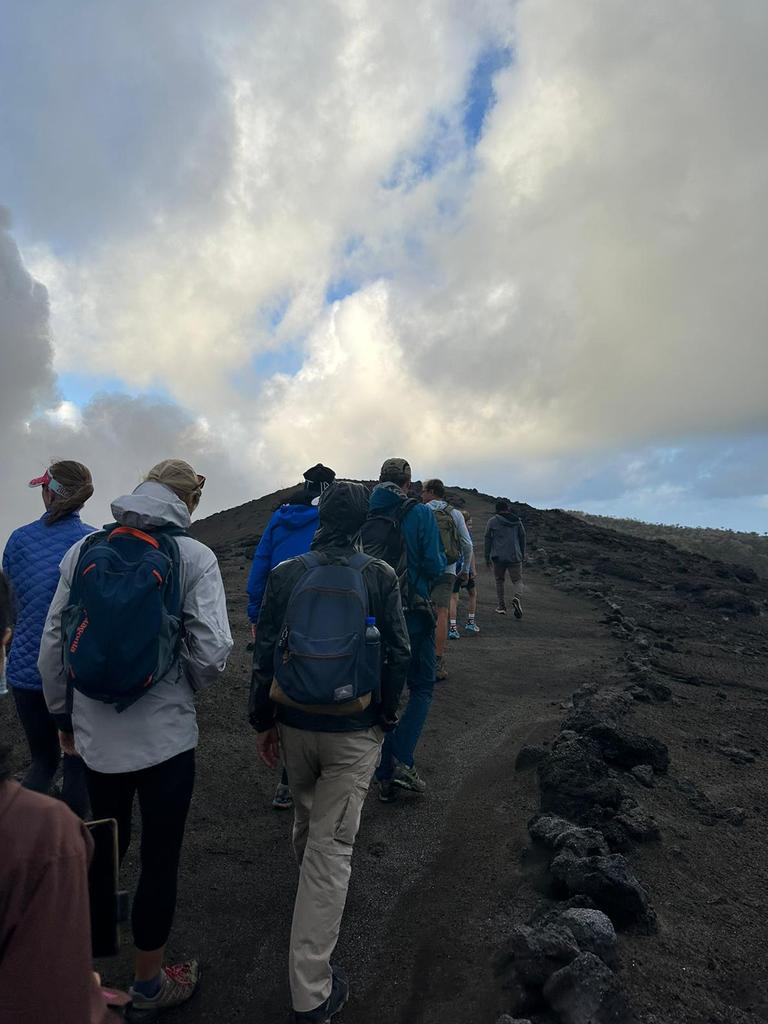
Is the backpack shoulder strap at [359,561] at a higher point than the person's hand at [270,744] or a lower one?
higher

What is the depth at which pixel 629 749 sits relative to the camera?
240 inches

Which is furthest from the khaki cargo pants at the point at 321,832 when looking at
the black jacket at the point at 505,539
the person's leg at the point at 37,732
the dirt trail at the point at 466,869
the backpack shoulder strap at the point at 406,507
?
the black jacket at the point at 505,539

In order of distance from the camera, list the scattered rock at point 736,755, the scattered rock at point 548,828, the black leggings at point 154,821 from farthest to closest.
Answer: the scattered rock at point 736,755 < the scattered rock at point 548,828 < the black leggings at point 154,821

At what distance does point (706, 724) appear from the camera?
8.09 m

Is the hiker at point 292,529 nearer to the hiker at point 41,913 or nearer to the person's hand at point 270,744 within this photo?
the person's hand at point 270,744

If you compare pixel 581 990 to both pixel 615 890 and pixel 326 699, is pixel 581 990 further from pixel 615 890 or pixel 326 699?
pixel 326 699

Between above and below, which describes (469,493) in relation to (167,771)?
above

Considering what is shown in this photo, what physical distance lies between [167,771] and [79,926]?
183cm

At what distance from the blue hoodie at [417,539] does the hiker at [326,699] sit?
169 centimetres

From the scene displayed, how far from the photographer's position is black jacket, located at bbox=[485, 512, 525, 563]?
13328mm

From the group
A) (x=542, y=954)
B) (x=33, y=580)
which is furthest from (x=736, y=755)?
(x=33, y=580)

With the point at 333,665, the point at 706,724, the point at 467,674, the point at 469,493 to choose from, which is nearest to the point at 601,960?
the point at 333,665

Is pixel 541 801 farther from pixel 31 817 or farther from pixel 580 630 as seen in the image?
pixel 580 630

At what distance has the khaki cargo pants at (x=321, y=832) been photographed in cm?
297
